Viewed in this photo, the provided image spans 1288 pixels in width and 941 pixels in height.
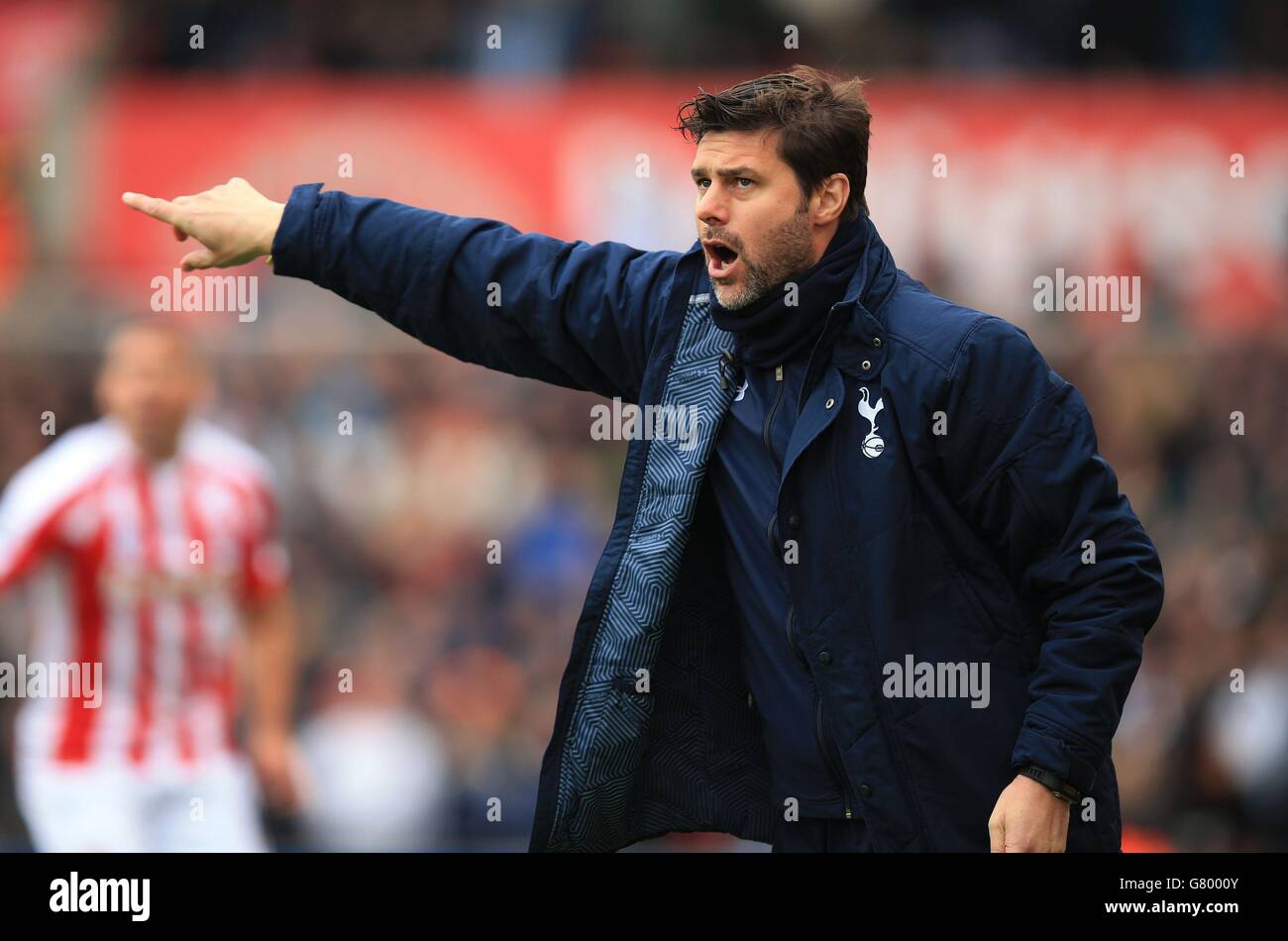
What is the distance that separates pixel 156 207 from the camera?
3.75 meters

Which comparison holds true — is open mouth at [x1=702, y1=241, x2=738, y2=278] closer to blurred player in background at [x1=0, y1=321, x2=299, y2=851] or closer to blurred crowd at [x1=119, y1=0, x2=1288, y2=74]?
blurred player in background at [x1=0, y1=321, x2=299, y2=851]

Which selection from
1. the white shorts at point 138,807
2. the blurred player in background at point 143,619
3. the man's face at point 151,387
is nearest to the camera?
the white shorts at point 138,807

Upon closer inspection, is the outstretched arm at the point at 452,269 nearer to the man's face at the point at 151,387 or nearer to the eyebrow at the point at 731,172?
the eyebrow at the point at 731,172

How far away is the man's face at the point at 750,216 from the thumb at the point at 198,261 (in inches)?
40.2

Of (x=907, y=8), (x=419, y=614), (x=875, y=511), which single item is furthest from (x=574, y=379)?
(x=907, y=8)

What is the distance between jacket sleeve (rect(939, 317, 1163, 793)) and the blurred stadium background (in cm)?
557

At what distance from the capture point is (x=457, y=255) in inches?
151

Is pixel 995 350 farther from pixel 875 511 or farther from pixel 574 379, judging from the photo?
pixel 574 379

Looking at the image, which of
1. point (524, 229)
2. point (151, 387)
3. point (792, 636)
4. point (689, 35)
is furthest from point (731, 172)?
point (689, 35)

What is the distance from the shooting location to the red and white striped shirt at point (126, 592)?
6.12m

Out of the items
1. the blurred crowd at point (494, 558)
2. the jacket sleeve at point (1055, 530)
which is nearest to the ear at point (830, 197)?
the jacket sleeve at point (1055, 530)

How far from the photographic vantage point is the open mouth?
3635mm

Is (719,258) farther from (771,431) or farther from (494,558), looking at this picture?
(494,558)

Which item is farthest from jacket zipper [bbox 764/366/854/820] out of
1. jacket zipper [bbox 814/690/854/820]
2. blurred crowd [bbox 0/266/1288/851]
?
blurred crowd [bbox 0/266/1288/851]
